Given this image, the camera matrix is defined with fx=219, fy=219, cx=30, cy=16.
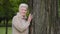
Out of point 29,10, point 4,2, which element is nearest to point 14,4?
point 4,2

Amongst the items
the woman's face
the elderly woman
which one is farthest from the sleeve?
the woman's face

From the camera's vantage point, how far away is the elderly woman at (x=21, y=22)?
2623 mm

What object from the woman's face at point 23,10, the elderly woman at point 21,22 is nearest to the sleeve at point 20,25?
the elderly woman at point 21,22

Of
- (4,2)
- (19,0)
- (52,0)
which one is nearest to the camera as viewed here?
(52,0)

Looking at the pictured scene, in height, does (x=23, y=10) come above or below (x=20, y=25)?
above

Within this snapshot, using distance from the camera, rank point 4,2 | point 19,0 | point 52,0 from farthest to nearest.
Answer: point 4,2, point 19,0, point 52,0

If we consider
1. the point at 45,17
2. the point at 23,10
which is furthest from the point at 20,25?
the point at 45,17

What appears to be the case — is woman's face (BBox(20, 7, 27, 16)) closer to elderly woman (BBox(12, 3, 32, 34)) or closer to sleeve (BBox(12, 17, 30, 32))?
elderly woman (BBox(12, 3, 32, 34))

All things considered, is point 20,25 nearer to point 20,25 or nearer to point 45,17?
point 20,25

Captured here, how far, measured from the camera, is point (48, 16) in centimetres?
262

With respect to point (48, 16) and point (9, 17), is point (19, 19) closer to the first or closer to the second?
point (48, 16)

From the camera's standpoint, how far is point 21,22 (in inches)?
105

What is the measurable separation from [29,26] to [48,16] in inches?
11.5

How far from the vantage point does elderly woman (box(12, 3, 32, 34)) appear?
2.62 m
